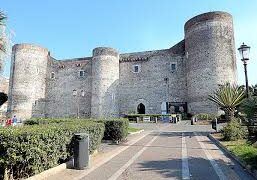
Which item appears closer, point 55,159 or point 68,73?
point 55,159

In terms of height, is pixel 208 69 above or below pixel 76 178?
above

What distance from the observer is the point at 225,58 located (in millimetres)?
36500

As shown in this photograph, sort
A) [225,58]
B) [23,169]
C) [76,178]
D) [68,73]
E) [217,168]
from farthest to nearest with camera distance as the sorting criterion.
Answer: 1. [68,73]
2. [225,58]
3. [217,168]
4. [76,178]
5. [23,169]

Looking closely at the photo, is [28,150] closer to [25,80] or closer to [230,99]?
[230,99]

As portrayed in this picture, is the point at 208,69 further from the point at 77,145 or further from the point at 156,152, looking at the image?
the point at 77,145

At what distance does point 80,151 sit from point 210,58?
32.4 meters

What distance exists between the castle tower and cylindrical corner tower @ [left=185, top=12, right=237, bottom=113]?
2657 cm

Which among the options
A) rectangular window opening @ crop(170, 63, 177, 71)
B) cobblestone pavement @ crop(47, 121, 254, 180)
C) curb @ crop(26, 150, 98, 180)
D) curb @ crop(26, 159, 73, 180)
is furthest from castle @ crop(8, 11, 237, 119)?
curb @ crop(26, 159, 73, 180)

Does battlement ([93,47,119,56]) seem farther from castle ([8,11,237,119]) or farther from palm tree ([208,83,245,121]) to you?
palm tree ([208,83,245,121])

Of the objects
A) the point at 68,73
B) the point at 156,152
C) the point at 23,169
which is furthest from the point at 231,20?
the point at 23,169

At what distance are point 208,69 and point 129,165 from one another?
31123 mm

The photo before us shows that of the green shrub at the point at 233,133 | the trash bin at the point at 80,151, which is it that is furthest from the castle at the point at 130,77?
the trash bin at the point at 80,151

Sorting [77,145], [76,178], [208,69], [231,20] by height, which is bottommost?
[76,178]

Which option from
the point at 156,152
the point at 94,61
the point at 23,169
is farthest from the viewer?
the point at 94,61
